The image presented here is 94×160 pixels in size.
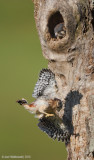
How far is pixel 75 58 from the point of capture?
218 cm

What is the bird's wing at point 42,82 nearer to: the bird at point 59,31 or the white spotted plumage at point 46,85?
the white spotted plumage at point 46,85

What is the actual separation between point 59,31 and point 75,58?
0.16 metres

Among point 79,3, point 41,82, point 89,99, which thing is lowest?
point 89,99

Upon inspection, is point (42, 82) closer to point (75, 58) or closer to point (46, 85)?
point (46, 85)

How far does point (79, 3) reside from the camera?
6.81 ft

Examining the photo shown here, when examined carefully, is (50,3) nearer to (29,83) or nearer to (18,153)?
(18,153)

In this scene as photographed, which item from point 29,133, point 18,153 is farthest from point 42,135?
point 18,153

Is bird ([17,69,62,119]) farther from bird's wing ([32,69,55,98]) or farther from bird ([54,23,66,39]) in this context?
bird ([54,23,66,39])

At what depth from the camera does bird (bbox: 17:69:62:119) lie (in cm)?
215

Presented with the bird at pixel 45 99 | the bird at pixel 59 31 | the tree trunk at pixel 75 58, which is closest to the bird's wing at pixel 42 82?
the bird at pixel 45 99

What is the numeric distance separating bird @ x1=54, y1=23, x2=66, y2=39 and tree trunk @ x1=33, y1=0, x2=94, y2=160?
0.02 metres

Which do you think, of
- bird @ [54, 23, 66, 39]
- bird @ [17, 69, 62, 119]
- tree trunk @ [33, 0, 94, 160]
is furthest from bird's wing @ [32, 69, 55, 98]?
bird @ [54, 23, 66, 39]

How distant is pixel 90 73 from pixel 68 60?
0.14 m

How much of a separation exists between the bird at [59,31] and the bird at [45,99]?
228 mm
